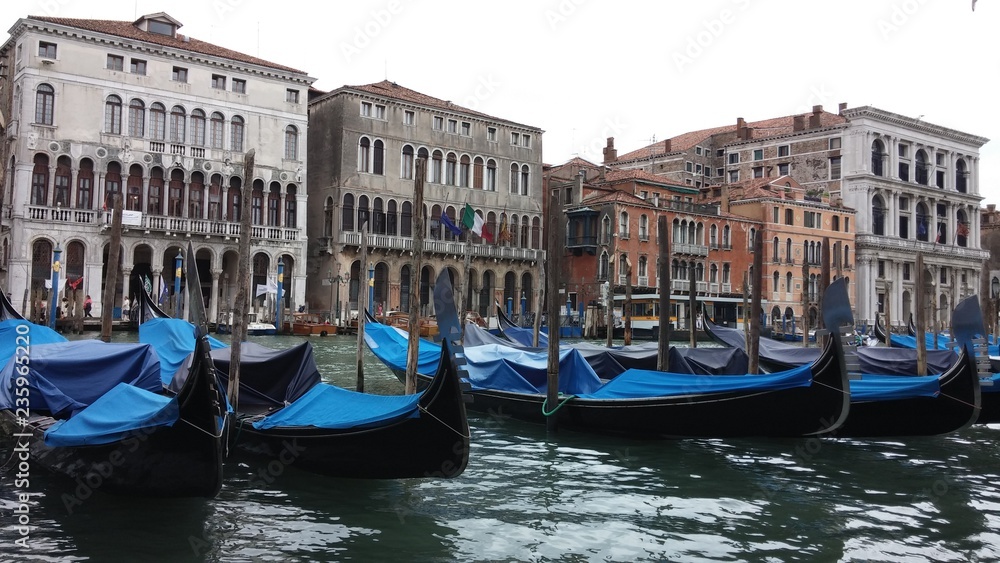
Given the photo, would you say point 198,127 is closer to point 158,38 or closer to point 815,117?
point 158,38

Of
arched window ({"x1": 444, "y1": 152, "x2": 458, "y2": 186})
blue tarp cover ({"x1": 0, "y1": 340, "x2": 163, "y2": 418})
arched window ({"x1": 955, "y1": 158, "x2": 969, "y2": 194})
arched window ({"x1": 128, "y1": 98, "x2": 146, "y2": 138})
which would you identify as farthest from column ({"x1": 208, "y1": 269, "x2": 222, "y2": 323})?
arched window ({"x1": 955, "y1": 158, "x2": 969, "y2": 194})

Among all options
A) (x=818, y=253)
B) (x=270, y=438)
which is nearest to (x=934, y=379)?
(x=270, y=438)

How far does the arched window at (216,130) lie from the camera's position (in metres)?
23.1

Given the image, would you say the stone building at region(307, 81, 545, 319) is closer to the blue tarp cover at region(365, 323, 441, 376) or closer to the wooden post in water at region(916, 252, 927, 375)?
the blue tarp cover at region(365, 323, 441, 376)

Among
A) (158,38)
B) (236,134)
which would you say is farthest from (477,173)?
(158,38)

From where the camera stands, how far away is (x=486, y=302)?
27.9 metres

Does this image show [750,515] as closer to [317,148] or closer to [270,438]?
[270,438]

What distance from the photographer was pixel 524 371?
8.84 metres

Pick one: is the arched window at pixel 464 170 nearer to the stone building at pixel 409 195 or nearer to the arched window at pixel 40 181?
the stone building at pixel 409 195

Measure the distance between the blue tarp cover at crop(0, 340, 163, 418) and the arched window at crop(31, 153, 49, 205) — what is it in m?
16.4

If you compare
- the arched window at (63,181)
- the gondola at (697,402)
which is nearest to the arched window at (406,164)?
the arched window at (63,181)

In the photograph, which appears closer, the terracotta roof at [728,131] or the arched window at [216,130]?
the arched window at [216,130]

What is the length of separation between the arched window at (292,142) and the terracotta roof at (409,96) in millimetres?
1724

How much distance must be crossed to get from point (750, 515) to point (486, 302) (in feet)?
75.0
